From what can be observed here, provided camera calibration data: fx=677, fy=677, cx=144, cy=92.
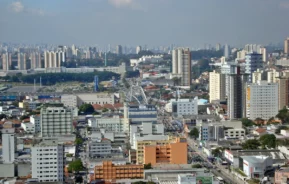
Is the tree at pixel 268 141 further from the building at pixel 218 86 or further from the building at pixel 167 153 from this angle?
the building at pixel 218 86

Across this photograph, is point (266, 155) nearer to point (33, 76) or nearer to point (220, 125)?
point (220, 125)

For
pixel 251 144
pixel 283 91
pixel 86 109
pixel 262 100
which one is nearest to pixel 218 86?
pixel 283 91

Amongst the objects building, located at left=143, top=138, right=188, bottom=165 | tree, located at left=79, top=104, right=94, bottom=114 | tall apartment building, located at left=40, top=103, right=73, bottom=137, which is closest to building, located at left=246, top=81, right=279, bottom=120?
tree, located at left=79, top=104, right=94, bottom=114

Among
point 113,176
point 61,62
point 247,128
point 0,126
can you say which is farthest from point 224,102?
point 61,62

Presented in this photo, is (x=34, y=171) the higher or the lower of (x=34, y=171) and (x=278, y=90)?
the lower

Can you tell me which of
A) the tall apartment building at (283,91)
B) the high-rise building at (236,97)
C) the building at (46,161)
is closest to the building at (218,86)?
the tall apartment building at (283,91)
